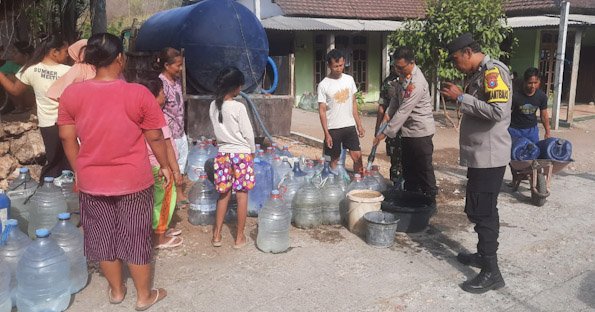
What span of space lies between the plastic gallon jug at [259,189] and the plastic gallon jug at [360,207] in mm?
970

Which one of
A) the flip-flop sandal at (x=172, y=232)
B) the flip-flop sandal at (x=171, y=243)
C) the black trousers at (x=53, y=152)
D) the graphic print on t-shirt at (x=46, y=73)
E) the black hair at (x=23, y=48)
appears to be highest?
the black hair at (x=23, y=48)

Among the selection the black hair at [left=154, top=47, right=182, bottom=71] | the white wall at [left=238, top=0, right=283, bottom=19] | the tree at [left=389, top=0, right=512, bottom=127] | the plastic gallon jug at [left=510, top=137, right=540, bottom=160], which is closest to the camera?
the black hair at [left=154, top=47, right=182, bottom=71]

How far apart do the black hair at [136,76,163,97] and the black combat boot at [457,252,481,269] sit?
295 cm

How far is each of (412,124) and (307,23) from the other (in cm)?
1067

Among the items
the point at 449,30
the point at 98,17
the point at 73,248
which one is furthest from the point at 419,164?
the point at 98,17

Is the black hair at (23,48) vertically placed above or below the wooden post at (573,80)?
above

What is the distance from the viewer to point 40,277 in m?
3.11

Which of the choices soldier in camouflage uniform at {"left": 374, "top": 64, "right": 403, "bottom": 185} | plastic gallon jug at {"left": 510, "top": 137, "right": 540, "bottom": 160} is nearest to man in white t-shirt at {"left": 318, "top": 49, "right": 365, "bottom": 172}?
soldier in camouflage uniform at {"left": 374, "top": 64, "right": 403, "bottom": 185}

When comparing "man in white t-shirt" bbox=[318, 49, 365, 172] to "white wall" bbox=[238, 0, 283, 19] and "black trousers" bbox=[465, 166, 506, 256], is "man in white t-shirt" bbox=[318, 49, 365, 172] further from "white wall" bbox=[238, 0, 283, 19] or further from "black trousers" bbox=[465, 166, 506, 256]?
"white wall" bbox=[238, 0, 283, 19]

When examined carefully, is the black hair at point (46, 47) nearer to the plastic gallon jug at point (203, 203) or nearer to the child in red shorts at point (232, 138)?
the child in red shorts at point (232, 138)

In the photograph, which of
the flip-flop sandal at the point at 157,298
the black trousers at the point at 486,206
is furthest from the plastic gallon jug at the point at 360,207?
the flip-flop sandal at the point at 157,298

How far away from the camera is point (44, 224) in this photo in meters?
4.28

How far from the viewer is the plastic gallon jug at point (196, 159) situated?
655 centimetres

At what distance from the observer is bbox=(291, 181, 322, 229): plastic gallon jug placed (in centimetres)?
478
